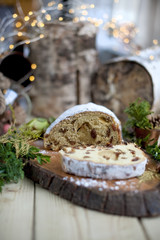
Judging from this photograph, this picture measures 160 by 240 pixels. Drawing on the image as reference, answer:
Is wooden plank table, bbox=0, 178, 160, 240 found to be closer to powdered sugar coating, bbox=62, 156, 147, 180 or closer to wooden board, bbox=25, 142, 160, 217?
wooden board, bbox=25, 142, 160, 217

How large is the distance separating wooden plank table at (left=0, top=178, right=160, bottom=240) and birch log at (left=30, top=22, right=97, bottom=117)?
235 cm

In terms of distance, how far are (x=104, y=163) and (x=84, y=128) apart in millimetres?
526

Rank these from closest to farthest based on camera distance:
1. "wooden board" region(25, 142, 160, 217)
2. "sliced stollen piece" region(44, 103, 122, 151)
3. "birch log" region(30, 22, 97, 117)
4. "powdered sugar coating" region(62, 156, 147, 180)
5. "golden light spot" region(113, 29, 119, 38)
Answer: "wooden board" region(25, 142, 160, 217), "powdered sugar coating" region(62, 156, 147, 180), "sliced stollen piece" region(44, 103, 122, 151), "birch log" region(30, 22, 97, 117), "golden light spot" region(113, 29, 119, 38)

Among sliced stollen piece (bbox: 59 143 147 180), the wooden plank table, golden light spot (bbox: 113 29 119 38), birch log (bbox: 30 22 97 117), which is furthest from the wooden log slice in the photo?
the wooden plank table

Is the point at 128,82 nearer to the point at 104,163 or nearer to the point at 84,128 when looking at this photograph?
the point at 84,128

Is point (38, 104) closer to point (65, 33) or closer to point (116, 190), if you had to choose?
point (65, 33)

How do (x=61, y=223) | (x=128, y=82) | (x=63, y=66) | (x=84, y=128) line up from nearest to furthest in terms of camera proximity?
(x=61, y=223) < (x=84, y=128) < (x=128, y=82) < (x=63, y=66)

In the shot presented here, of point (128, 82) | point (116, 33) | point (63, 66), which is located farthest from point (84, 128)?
A: point (116, 33)

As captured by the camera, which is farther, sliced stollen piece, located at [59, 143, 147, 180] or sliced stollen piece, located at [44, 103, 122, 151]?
sliced stollen piece, located at [44, 103, 122, 151]

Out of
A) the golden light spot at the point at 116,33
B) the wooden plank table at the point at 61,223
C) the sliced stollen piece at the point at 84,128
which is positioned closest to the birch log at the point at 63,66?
the golden light spot at the point at 116,33

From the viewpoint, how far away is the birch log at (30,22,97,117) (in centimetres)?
359

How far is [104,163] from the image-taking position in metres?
1.55

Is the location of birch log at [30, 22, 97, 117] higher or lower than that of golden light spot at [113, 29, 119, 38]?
lower

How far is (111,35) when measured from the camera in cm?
489
